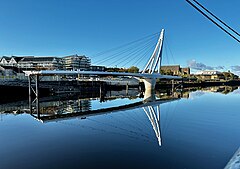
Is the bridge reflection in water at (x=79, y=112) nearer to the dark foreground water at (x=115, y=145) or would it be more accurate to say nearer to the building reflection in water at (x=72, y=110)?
the building reflection in water at (x=72, y=110)

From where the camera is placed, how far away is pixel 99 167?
18.0ft

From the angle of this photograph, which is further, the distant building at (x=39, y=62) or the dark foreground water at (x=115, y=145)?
the distant building at (x=39, y=62)

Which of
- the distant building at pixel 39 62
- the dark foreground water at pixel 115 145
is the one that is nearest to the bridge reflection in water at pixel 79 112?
the dark foreground water at pixel 115 145

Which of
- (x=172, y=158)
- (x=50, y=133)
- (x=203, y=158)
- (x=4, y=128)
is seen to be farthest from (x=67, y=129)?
(x=203, y=158)

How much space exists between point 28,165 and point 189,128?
7.77 meters

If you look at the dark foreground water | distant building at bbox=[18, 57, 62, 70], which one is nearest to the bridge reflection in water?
the dark foreground water

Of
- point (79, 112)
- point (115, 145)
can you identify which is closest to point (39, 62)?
point (79, 112)

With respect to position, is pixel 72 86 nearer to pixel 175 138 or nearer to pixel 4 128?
pixel 4 128

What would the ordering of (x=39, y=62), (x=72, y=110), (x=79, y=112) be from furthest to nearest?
(x=39, y=62) → (x=72, y=110) → (x=79, y=112)

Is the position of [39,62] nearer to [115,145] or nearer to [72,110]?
[72,110]

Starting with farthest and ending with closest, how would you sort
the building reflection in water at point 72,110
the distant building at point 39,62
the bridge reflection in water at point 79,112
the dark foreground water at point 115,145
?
the distant building at point 39,62
the building reflection in water at point 72,110
the bridge reflection in water at point 79,112
the dark foreground water at point 115,145

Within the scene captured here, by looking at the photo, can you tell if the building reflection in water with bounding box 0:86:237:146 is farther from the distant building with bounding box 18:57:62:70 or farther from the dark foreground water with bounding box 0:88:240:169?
the distant building with bounding box 18:57:62:70

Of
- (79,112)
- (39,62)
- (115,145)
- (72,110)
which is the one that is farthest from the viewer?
(39,62)

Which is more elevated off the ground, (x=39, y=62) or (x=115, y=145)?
(x=39, y=62)
